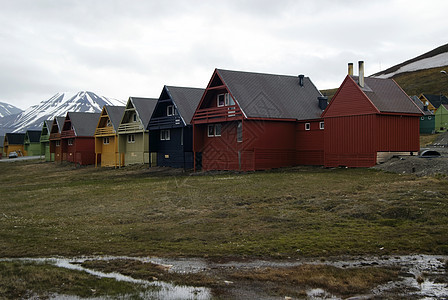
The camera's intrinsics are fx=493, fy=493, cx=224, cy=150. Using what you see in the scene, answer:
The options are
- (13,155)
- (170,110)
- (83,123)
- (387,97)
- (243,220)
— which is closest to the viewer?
(243,220)

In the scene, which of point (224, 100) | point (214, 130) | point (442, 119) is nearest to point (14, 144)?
point (214, 130)

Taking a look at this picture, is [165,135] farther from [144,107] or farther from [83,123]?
[83,123]

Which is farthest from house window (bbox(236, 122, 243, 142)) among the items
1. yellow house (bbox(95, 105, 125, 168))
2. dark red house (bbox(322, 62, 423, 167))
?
yellow house (bbox(95, 105, 125, 168))

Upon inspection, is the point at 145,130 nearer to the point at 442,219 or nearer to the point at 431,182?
the point at 431,182

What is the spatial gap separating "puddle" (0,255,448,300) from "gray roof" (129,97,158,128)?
40.3 m

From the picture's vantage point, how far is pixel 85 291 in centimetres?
1036

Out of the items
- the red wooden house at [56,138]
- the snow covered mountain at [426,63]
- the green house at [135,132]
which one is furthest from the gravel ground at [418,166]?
the snow covered mountain at [426,63]

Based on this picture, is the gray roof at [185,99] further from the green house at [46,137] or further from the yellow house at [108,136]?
the green house at [46,137]

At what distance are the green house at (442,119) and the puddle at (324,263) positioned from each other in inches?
2985

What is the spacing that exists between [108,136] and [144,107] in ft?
29.0

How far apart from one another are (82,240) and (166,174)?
1057 inches

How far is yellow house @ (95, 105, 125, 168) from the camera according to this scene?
→ 58906mm

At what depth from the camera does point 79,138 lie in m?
68.3

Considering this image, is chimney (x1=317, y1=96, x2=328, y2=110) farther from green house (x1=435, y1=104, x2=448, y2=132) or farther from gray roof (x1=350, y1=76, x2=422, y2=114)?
green house (x1=435, y1=104, x2=448, y2=132)
